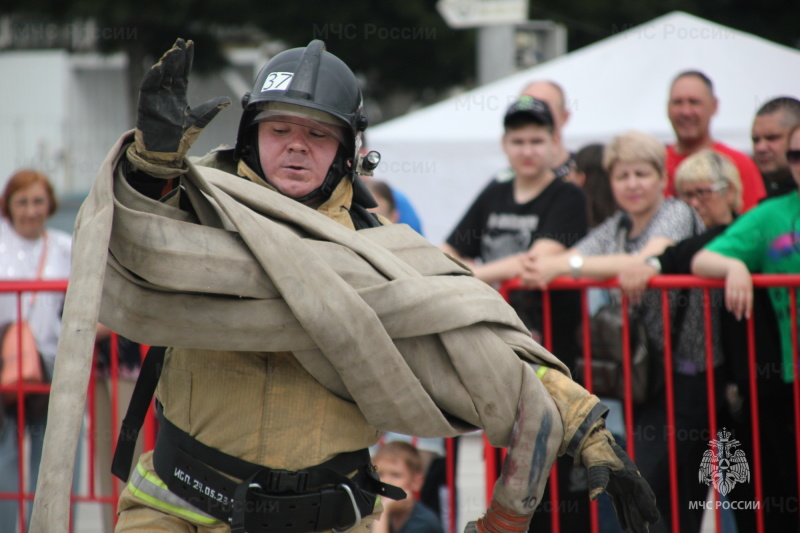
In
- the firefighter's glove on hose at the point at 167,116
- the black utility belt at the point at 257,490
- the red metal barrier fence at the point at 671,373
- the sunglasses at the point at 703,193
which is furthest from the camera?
the sunglasses at the point at 703,193

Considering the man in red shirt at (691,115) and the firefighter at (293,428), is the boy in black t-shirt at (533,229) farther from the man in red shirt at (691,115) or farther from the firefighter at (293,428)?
the firefighter at (293,428)

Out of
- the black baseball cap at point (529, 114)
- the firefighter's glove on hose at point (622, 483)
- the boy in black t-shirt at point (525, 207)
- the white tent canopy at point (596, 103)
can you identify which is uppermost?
the white tent canopy at point (596, 103)

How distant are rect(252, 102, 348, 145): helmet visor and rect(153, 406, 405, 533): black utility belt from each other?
89cm

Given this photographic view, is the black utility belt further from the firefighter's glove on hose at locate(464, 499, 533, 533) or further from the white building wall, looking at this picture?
the white building wall

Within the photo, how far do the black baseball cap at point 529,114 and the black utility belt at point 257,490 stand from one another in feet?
8.52

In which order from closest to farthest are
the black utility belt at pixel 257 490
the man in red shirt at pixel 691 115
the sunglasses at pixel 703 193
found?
the black utility belt at pixel 257 490, the sunglasses at pixel 703 193, the man in red shirt at pixel 691 115

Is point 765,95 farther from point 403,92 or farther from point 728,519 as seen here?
point 403,92

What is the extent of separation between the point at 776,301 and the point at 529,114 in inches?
58.9

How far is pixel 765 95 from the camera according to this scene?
7457 mm

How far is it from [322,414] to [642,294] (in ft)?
6.63

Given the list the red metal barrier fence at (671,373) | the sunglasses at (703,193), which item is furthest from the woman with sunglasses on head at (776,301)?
the sunglasses at (703,193)

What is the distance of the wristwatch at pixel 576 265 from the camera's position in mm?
4223

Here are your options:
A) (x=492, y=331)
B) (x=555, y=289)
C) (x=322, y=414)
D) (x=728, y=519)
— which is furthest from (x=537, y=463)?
(x=728, y=519)

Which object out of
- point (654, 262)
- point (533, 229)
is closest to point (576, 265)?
point (654, 262)
